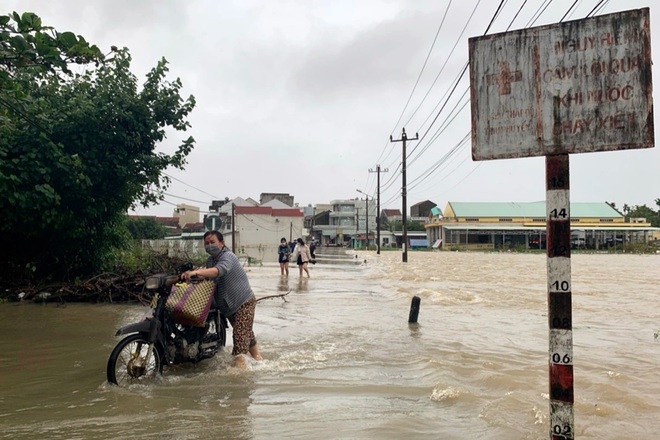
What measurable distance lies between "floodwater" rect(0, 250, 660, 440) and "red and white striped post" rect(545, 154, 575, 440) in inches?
51.6

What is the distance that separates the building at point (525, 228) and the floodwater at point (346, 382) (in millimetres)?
62023

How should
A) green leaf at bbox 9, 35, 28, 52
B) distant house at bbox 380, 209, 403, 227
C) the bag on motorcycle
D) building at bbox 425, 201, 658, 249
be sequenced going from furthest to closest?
distant house at bbox 380, 209, 403, 227 < building at bbox 425, 201, 658, 249 < the bag on motorcycle < green leaf at bbox 9, 35, 28, 52

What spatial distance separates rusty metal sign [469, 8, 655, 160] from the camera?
3.13 m

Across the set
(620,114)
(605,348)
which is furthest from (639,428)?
(605,348)

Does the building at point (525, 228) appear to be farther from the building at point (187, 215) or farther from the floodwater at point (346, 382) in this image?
the floodwater at point (346, 382)

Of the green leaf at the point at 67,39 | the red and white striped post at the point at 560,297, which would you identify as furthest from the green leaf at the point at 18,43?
the red and white striped post at the point at 560,297

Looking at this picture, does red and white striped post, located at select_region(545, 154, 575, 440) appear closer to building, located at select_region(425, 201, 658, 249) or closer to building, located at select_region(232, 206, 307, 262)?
building, located at select_region(232, 206, 307, 262)

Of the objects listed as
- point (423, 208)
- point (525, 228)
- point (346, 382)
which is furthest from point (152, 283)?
point (423, 208)

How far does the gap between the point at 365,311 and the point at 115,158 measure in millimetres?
6806

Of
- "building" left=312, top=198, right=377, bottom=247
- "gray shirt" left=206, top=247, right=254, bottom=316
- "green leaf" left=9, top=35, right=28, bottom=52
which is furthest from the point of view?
"building" left=312, top=198, right=377, bottom=247

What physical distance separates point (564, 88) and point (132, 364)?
4748mm

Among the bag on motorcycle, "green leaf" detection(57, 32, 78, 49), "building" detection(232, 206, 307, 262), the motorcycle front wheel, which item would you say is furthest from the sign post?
"building" detection(232, 206, 307, 262)

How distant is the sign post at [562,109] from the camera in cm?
314

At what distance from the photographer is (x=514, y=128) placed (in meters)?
3.43
